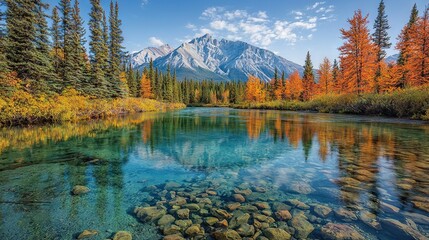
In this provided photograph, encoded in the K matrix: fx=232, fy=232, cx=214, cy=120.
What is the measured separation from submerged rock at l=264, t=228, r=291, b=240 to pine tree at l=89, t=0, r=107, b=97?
36.8m

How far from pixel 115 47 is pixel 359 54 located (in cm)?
4236

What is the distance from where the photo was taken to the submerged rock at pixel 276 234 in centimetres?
389

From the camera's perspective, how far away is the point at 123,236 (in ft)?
13.1

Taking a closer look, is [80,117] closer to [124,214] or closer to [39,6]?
[39,6]

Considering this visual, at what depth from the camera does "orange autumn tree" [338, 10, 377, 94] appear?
3203cm

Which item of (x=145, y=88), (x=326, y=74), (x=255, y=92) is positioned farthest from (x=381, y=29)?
(x=145, y=88)

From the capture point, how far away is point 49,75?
2444 centimetres

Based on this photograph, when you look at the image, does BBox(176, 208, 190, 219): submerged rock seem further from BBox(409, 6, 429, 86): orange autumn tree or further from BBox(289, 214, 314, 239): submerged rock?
BBox(409, 6, 429, 86): orange autumn tree

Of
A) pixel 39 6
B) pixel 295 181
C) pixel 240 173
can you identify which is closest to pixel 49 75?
pixel 39 6

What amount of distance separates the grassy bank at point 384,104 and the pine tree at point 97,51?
122 feet

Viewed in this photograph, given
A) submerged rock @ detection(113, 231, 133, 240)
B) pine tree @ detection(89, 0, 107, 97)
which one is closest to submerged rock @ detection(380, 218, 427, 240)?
submerged rock @ detection(113, 231, 133, 240)

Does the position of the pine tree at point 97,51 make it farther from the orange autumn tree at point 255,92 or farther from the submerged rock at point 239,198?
the orange autumn tree at point 255,92

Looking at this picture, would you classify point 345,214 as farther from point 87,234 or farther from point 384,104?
point 384,104

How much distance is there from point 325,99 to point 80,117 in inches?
1513
